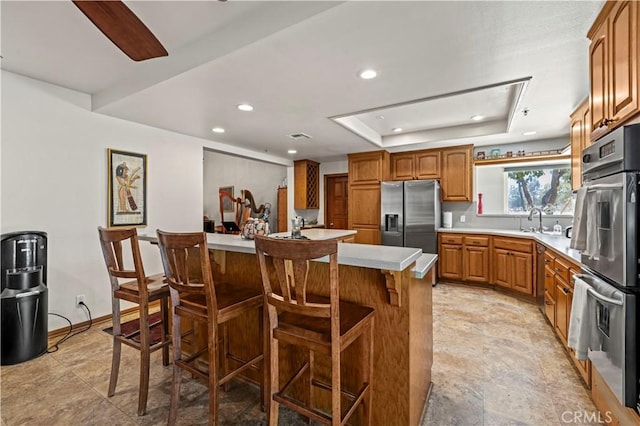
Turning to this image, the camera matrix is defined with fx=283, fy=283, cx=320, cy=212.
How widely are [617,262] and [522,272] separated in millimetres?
2910

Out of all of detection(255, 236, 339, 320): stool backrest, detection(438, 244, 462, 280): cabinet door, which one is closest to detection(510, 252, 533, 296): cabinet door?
detection(438, 244, 462, 280): cabinet door

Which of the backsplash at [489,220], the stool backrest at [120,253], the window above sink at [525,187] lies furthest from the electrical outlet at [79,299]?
the window above sink at [525,187]

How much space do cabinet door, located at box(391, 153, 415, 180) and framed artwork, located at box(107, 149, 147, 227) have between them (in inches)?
160

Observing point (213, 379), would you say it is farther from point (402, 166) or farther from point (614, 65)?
point (402, 166)

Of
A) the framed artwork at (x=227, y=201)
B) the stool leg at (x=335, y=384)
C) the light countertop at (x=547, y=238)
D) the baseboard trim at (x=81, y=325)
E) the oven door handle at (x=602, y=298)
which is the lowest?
the baseboard trim at (x=81, y=325)

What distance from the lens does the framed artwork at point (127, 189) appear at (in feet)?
10.7

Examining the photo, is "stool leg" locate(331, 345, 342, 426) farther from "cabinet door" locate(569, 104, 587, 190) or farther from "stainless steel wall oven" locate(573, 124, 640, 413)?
"cabinet door" locate(569, 104, 587, 190)

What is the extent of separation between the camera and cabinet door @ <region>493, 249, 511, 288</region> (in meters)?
4.04

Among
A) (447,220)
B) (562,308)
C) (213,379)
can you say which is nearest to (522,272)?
(447,220)

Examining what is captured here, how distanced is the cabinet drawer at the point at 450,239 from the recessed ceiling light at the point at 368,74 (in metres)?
3.17

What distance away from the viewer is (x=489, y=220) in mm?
4844

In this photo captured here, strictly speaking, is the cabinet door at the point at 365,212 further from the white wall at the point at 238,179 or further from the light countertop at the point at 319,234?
the white wall at the point at 238,179

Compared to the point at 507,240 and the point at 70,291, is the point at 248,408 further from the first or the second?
the point at 507,240

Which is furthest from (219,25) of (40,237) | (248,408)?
(248,408)
